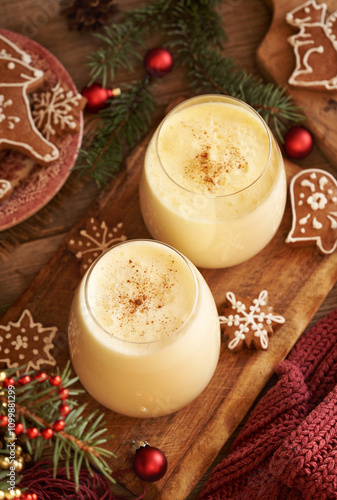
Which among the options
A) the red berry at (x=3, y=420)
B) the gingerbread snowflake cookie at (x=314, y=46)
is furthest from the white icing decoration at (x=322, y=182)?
the red berry at (x=3, y=420)

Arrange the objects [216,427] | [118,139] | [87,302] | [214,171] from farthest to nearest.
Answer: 1. [118,139]
2. [216,427]
3. [214,171]
4. [87,302]

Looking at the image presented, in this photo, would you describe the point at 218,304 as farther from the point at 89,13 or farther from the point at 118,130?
the point at 89,13

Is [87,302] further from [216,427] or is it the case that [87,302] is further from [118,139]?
[118,139]

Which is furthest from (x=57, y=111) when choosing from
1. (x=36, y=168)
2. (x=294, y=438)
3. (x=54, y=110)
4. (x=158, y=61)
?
(x=294, y=438)

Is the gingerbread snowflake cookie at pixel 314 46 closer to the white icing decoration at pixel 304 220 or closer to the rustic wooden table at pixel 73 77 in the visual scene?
the rustic wooden table at pixel 73 77

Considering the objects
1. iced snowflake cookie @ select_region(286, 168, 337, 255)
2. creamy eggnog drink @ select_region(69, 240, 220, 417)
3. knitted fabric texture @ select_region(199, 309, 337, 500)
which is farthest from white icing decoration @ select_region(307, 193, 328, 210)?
creamy eggnog drink @ select_region(69, 240, 220, 417)

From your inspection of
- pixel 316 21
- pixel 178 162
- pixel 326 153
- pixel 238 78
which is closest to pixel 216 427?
pixel 178 162
